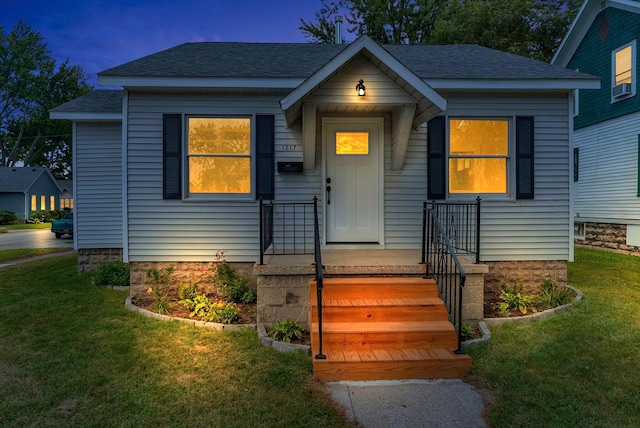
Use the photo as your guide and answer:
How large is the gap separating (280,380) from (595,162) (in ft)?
40.4

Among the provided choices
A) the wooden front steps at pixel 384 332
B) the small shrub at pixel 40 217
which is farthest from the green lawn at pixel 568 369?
the small shrub at pixel 40 217

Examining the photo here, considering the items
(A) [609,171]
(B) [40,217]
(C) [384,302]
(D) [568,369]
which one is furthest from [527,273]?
(B) [40,217]

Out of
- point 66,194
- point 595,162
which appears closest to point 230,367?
point 595,162

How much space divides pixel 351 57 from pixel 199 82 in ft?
7.25

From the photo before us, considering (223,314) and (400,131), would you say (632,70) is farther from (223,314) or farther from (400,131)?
(223,314)

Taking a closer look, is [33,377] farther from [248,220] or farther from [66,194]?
[66,194]

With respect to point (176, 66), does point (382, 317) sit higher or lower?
lower

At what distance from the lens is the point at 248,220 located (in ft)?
18.9

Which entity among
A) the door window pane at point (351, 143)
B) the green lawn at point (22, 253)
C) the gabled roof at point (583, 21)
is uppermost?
the gabled roof at point (583, 21)

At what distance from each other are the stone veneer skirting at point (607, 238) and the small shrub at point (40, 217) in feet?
115

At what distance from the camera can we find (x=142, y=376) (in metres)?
3.29

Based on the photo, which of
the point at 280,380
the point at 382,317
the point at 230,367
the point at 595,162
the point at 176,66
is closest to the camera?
the point at 280,380

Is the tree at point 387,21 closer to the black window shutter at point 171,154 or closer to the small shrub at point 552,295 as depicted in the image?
the black window shutter at point 171,154

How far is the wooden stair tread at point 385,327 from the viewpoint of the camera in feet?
11.9
